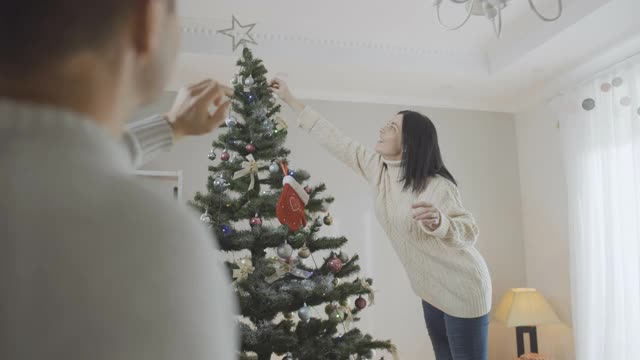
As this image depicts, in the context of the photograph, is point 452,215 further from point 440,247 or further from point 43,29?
point 43,29

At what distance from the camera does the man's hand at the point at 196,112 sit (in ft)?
2.84

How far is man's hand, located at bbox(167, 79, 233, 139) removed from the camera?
865 mm

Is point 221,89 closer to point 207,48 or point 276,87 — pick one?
point 276,87

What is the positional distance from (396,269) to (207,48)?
80.1 inches

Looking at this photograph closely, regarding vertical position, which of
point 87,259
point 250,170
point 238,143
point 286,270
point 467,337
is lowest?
point 467,337

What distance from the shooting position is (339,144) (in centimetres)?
235

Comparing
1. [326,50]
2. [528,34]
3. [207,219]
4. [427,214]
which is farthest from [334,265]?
[528,34]

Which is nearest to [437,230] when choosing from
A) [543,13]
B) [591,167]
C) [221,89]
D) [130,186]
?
[221,89]

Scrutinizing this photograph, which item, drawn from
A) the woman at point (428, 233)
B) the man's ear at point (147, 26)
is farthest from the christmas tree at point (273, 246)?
the man's ear at point (147, 26)

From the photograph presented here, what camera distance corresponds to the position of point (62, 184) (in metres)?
0.32

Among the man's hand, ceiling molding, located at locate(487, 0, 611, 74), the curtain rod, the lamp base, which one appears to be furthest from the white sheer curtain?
the man's hand

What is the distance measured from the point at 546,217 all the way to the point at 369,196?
136 cm

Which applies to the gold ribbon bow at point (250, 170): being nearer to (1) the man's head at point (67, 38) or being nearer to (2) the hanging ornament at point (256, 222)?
(2) the hanging ornament at point (256, 222)

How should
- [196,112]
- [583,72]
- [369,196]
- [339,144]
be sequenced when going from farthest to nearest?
[369,196]
[583,72]
[339,144]
[196,112]
